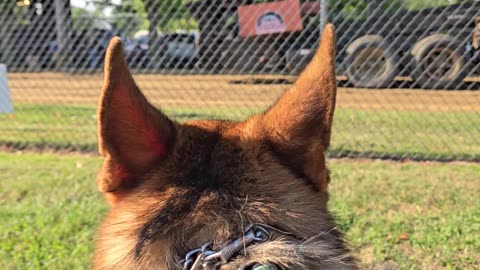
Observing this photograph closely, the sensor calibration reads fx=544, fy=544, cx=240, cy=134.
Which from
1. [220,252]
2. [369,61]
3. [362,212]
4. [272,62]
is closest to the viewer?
[220,252]

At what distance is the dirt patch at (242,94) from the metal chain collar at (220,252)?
6.91m

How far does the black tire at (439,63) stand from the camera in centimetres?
850

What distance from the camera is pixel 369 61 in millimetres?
9609

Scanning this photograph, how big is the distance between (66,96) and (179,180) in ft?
35.3

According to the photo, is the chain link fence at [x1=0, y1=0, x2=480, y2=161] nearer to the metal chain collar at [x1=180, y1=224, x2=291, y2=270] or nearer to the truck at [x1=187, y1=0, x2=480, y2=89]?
the truck at [x1=187, y1=0, x2=480, y2=89]

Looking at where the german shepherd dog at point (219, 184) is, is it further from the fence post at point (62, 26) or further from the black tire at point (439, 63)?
the fence post at point (62, 26)

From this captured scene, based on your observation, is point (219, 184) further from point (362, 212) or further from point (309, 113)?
point (362, 212)

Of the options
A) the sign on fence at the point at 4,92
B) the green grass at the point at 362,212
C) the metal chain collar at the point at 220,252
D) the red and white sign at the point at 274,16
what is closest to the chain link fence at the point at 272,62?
the red and white sign at the point at 274,16

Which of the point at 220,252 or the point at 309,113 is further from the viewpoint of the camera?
the point at 309,113

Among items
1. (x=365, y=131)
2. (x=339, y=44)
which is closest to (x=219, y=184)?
(x=365, y=131)

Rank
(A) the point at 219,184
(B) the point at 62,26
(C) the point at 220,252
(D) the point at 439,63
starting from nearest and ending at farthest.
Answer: (C) the point at 220,252 → (A) the point at 219,184 → (D) the point at 439,63 → (B) the point at 62,26

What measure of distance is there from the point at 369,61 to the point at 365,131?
1.67 m

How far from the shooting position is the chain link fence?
846 centimetres

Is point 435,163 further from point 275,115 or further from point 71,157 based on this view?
point 275,115
